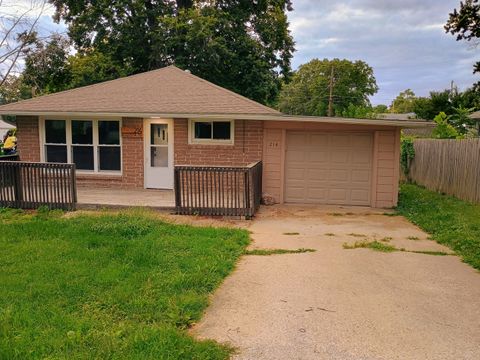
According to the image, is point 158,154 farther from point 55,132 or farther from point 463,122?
point 463,122

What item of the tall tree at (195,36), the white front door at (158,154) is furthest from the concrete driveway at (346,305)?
the tall tree at (195,36)

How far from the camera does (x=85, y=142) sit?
1266cm

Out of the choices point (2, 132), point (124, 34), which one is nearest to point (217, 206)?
point (124, 34)

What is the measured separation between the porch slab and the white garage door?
346 cm

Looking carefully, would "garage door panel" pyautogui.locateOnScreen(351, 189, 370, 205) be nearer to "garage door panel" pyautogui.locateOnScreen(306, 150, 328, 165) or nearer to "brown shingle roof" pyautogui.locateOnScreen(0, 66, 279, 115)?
"garage door panel" pyautogui.locateOnScreen(306, 150, 328, 165)

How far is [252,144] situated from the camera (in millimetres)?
Answer: 11766

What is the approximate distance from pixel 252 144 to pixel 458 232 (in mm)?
5655

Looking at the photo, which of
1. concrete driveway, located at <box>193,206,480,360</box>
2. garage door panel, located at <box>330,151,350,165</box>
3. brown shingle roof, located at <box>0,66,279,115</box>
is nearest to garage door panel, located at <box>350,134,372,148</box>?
garage door panel, located at <box>330,151,350,165</box>

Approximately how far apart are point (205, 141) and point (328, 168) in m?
3.50

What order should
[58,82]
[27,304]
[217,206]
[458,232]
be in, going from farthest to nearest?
1. [58,82]
2. [217,206]
3. [458,232]
4. [27,304]

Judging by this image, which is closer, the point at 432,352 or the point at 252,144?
the point at 432,352

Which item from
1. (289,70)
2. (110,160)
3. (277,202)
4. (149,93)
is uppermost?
(289,70)

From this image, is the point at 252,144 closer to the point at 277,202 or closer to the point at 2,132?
the point at 277,202

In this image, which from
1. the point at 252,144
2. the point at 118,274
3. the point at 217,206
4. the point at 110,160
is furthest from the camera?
the point at 110,160
